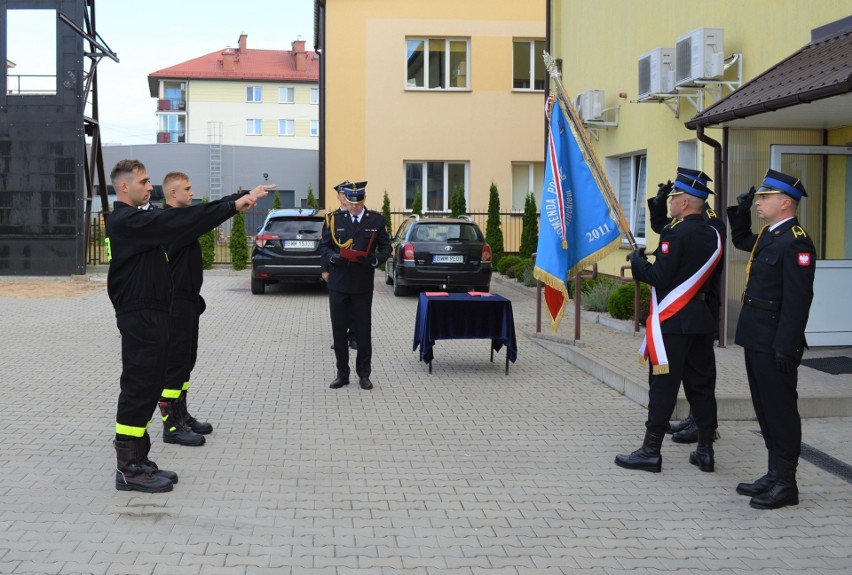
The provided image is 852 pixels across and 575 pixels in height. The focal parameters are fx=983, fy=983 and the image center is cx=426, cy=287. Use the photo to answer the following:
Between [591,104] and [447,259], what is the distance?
12.6ft

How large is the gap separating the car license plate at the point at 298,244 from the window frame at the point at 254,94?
→ 58.7 m

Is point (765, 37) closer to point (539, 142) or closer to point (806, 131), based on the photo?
point (806, 131)

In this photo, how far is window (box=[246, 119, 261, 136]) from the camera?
249ft

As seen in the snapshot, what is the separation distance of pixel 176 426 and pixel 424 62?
77.1 feet

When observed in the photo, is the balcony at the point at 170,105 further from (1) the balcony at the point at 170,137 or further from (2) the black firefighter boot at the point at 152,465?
(2) the black firefighter boot at the point at 152,465

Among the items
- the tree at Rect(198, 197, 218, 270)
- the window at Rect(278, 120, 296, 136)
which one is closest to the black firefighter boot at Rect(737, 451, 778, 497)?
the tree at Rect(198, 197, 218, 270)

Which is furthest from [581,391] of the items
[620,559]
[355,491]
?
[620,559]

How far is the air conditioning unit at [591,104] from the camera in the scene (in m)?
17.4

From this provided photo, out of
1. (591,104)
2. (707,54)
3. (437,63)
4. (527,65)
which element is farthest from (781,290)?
(527,65)

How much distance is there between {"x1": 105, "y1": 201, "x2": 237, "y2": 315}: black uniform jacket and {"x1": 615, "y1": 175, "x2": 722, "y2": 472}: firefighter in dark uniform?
2.85m

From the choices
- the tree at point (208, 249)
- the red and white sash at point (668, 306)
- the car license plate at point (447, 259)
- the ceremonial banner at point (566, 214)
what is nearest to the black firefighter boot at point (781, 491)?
the red and white sash at point (668, 306)

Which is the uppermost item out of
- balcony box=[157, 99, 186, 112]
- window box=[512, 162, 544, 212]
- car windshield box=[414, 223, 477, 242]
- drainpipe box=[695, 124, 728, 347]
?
balcony box=[157, 99, 186, 112]

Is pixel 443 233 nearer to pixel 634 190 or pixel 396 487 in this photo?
pixel 634 190

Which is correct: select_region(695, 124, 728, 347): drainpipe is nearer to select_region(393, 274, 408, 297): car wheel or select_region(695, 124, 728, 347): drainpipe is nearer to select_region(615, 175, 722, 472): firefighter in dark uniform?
select_region(615, 175, 722, 472): firefighter in dark uniform
